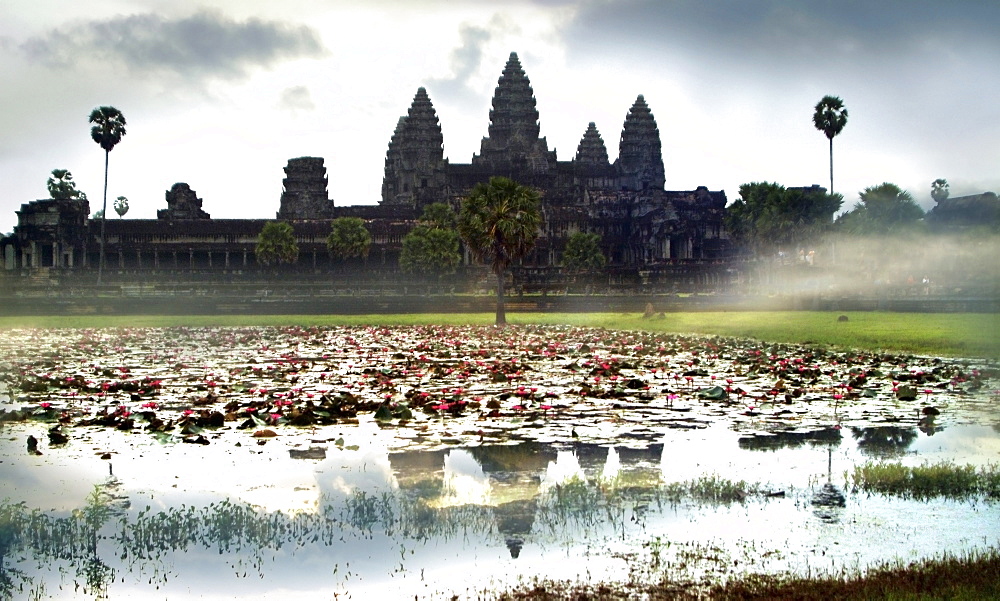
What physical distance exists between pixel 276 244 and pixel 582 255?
27.0 meters

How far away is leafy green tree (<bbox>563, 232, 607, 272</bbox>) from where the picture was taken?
101 metres

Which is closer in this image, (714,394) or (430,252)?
(714,394)

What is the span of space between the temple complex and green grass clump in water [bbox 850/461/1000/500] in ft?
264

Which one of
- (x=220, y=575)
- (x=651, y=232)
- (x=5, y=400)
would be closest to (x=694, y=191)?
(x=651, y=232)

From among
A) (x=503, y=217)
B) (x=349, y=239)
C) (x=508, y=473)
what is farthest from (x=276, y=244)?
(x=508, y=473)

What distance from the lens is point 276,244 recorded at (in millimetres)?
100375

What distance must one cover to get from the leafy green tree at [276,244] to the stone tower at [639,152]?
44252 mm

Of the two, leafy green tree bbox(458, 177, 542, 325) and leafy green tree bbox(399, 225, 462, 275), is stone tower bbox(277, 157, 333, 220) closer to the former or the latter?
leafy green tree bbox(399, 225, 462, 275)

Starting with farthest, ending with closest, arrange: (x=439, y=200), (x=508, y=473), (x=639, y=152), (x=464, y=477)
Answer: (x=639, y=152)
(x=439, y=200)
(x=508, y=473)
(x=464, y=477)

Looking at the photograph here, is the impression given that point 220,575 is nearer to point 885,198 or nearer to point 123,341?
point 123,341

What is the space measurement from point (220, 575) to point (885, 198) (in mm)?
68999

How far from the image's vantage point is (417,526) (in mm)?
8617

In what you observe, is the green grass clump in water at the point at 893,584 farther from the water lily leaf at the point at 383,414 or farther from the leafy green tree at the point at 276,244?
the leafy green tree at the point at 276,244

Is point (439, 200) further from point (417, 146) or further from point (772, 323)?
point (772, 323)
